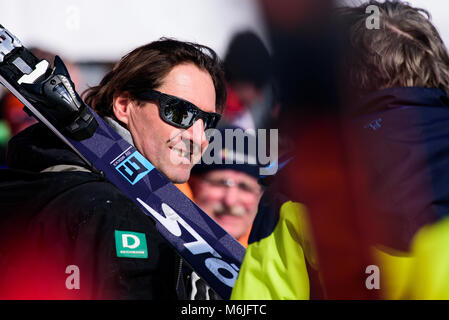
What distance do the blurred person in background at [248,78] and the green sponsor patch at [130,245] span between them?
1.87 m

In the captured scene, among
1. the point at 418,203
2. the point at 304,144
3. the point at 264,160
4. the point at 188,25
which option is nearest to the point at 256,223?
the point at 264,160

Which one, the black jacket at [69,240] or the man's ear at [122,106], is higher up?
the man's ear at [122,106]

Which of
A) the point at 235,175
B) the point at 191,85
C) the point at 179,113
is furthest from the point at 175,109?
the point at 235,175

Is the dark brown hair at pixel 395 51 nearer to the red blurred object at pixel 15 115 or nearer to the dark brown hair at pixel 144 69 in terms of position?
the dark brown hair at pixel 144 69

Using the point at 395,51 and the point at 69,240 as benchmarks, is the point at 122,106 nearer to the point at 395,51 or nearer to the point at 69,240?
the point at 69,240

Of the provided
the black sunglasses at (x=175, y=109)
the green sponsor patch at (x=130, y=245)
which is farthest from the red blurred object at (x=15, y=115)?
the green sponsor patch at (x=130, y=245)

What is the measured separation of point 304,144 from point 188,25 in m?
2.38

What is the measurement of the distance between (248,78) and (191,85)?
4.35 feet

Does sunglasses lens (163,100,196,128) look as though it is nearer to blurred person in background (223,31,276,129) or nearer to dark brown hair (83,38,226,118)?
dark brown hair (83,38,226,118)

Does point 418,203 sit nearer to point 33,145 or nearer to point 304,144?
point 304,144

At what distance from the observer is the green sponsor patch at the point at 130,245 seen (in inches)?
60.2

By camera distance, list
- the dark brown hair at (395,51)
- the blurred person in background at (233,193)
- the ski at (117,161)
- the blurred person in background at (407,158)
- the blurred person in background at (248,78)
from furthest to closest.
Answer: the blurred person in background at (248,78) < the blurred person in background at (233,193) < the ski at (117,161) < the dark brown hair at (395,51) < the blurred person in background at (407,158)

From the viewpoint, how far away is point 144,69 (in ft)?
7.47

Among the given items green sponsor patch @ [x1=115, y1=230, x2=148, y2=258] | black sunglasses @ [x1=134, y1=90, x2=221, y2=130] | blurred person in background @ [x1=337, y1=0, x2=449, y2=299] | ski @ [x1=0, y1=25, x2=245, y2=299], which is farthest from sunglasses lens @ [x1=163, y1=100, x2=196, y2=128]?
blurred person in background @ [x1=337, y1=0, x2=449, y2=299]
